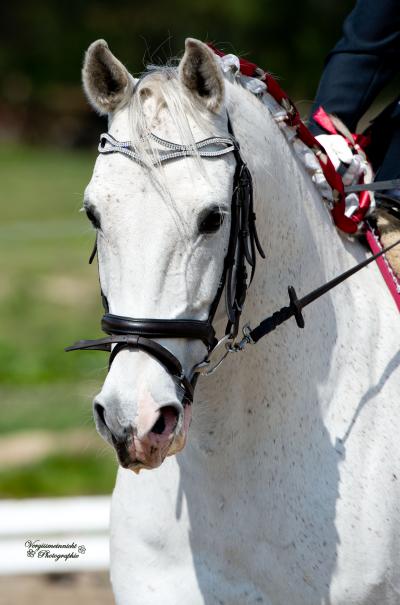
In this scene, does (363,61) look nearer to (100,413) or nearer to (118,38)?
(100,413)

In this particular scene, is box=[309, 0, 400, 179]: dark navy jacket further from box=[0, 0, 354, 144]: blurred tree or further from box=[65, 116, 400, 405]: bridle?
box=[0, 0, 354, 144]: blurred tree

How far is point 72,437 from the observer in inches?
291

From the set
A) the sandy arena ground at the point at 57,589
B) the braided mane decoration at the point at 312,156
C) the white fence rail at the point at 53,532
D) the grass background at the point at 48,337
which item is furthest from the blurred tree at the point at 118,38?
the braided mane decoration at the point at 312,156

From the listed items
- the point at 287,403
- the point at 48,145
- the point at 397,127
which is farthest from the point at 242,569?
the point at 48,145

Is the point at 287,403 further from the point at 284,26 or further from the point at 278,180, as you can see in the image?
the point at 284,26

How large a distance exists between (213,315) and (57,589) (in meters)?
3.12

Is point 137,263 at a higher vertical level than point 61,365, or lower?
higher

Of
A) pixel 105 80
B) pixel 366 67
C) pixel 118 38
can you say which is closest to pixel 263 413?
pixel 105 80

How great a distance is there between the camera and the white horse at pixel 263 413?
2.60 m

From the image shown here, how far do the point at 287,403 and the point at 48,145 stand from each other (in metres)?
33.8

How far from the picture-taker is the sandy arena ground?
5117 millimetres

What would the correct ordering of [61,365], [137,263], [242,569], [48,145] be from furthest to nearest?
[48,145], [61,365], [242,569], [137,263]

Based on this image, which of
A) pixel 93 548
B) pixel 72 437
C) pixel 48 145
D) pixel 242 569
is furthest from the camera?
pixel 48 145

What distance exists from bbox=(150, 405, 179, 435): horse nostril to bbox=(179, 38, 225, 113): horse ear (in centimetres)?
78
